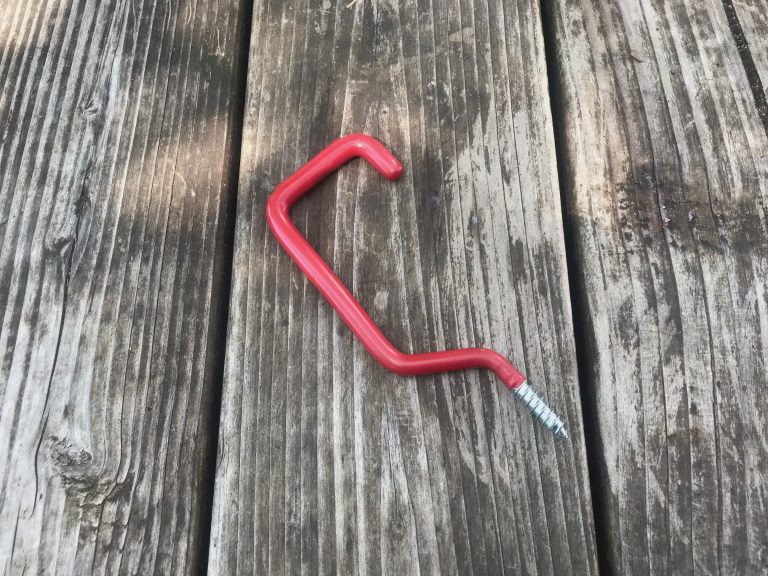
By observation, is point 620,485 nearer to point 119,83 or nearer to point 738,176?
point 738,176

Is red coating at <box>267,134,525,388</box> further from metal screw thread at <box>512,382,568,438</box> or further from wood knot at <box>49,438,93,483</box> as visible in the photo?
wood knot at <box>49,438,93,483</box>

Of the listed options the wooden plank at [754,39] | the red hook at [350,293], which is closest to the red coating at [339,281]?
the red hook at [350,293]

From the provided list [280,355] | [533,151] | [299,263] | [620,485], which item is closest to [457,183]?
[533,151]

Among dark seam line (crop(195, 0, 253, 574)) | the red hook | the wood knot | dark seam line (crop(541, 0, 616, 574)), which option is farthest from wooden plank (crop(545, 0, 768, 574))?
the wood knot

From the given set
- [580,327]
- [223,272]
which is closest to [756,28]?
[580,327]

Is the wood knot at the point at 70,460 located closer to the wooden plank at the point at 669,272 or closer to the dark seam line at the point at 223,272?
the dark seam line at the point at 223,272
